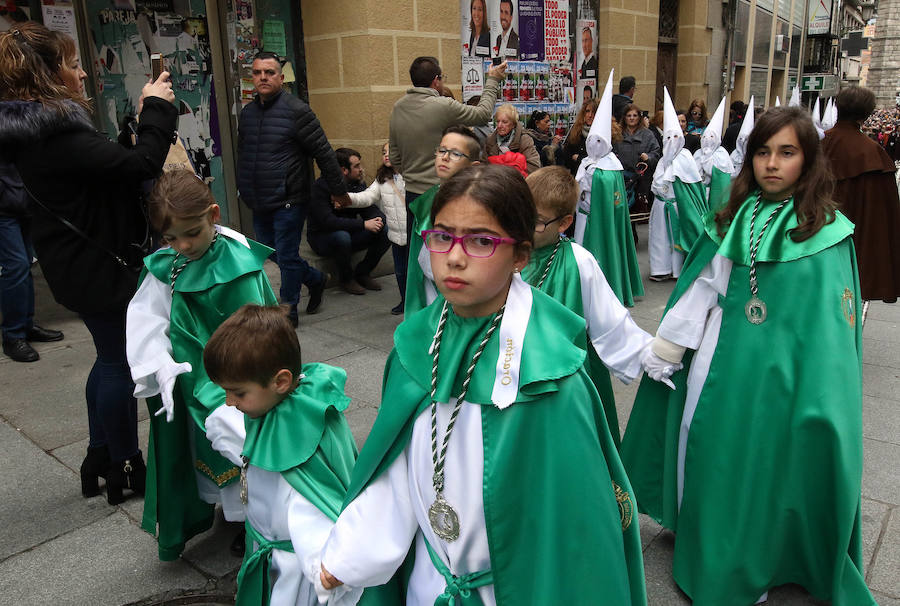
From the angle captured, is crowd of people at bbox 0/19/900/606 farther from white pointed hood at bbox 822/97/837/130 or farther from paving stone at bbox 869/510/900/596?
white pointed hood at bbox 822/97/837/130

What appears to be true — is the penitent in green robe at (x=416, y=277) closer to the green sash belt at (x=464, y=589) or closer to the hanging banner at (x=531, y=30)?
the green sash belt at (x=464, y=589)

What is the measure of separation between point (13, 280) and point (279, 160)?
80.6 inches

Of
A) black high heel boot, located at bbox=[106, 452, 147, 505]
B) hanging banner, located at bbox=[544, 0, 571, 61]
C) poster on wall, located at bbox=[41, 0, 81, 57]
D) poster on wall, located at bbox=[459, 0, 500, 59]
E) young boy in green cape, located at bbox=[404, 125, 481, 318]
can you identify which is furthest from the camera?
hanging banner, located at bbox=[544, 0, 571, 61]

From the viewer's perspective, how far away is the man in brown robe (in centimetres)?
530

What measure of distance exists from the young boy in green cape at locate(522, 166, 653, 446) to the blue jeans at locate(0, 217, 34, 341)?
3.98m

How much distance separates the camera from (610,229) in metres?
6.39

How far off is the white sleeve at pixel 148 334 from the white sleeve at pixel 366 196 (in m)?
4.21

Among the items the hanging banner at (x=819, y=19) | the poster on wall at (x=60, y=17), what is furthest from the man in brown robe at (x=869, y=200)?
the hanging banner at (x=819, y=19)

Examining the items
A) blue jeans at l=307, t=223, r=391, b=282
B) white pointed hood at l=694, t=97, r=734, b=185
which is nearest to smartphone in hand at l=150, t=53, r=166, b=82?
blue jeans at l=307, t=223, r=391, b=282

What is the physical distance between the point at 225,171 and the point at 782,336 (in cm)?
635

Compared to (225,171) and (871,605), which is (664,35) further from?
(871,605)

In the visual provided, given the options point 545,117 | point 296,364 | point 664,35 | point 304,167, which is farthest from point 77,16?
point 664,35

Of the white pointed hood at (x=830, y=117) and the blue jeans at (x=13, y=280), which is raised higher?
the white pointed hood at (x=830, y=117)

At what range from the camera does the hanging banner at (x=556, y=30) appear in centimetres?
997
